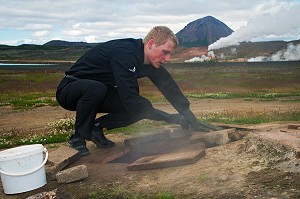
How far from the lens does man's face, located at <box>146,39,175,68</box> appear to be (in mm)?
5305

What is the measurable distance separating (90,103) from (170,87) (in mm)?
1453

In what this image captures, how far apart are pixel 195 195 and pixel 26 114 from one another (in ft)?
39.3

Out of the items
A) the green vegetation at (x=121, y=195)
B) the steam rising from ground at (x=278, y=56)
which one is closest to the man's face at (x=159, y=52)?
the green vegetation at (x=121, y=195)

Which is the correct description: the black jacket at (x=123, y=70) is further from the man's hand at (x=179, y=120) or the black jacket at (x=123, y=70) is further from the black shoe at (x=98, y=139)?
the black shoe at (x=98, y=139)

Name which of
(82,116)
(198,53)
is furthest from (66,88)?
(198,53)

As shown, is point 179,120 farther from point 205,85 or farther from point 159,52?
point 205,85

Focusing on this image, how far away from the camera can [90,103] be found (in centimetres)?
549

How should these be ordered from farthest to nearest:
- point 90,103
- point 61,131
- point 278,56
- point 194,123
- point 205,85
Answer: point 278,56 < point 205,85 < point 61,131 < point 194,123 < point 90,103

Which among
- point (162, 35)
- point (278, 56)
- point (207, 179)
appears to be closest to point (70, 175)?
point (207, 179)

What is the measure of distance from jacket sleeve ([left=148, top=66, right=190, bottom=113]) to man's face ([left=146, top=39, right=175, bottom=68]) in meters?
0.65

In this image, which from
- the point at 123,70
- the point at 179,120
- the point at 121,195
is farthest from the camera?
the point at 179,120

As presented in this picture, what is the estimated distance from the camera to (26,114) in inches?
580

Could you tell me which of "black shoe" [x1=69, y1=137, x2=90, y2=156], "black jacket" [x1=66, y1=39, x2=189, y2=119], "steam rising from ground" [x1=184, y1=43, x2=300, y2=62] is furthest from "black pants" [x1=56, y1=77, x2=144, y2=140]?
"steam rising from ground" [x1=184, y1=43, x2=300, y2=62]

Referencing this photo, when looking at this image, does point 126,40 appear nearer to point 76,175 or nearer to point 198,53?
point 76,175
